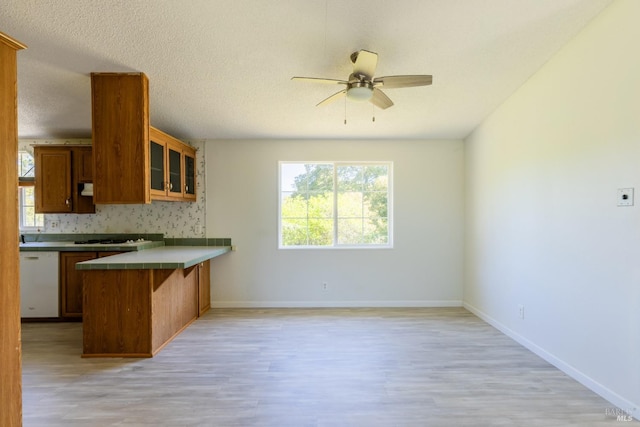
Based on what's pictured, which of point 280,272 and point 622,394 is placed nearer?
point 622,394

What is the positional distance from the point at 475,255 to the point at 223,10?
3810mm

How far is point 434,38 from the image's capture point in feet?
8.20

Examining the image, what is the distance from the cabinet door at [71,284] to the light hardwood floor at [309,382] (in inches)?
12.2

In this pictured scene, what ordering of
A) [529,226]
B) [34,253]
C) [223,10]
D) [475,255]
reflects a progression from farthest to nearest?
[475,255], [34,253], [529,226], [223,10]

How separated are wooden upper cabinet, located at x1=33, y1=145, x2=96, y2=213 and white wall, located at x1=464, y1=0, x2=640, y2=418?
5109 millimetres

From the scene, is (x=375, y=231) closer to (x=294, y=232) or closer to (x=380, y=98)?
(x=294, y=232)

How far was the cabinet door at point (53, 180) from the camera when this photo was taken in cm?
406

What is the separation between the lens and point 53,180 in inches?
161

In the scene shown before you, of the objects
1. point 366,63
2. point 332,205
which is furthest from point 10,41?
point 332,205

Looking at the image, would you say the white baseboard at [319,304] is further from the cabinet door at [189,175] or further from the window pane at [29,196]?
the window pane at [29,196]

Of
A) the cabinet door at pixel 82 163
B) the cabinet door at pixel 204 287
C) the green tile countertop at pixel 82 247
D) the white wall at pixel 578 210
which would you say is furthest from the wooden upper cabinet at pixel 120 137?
the white wall at pixel 578 210

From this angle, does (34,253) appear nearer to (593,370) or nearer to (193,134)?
(193,134)

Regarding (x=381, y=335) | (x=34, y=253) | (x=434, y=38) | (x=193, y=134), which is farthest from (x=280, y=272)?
(x=434, y=38)

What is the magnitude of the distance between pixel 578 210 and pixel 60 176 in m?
5.63
